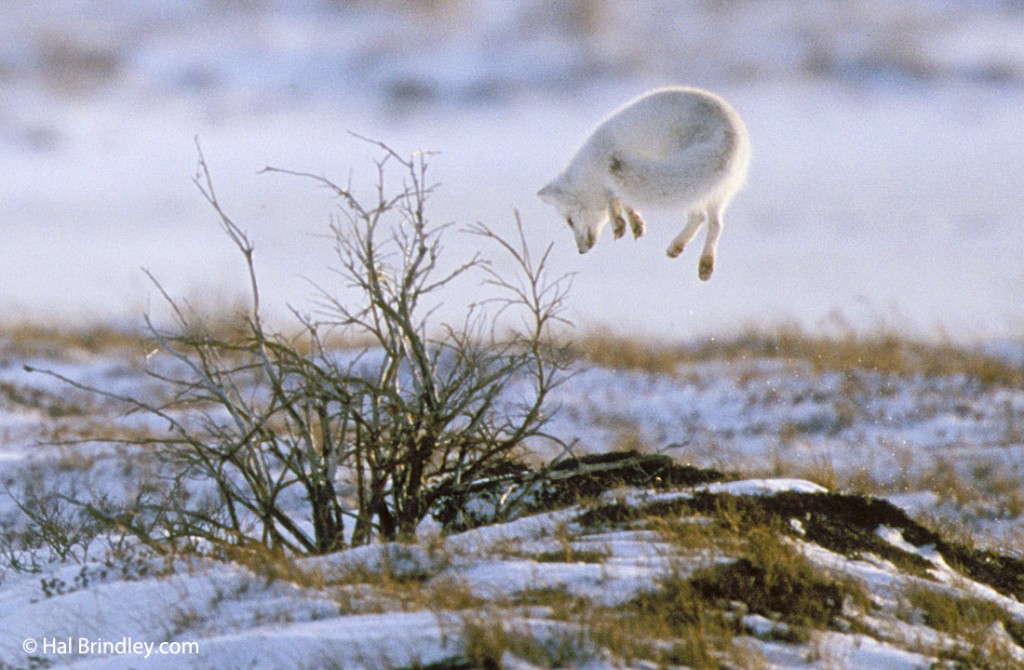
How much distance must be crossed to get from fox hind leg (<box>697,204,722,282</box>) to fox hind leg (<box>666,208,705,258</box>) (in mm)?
100

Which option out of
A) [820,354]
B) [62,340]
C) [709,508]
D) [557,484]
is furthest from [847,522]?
[62,340]

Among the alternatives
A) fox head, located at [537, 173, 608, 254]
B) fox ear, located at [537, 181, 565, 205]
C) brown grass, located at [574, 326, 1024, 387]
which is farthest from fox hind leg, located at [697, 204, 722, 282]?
brown grass, located at [574, 326, 1024, 387]

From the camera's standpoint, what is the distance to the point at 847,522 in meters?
5.66

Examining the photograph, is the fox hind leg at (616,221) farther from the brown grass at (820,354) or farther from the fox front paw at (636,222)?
the brown grass at (820,354)

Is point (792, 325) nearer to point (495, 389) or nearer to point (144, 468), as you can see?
point (144, 468)

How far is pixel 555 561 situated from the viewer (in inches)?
187

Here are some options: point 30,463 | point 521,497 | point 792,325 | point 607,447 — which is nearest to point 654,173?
point 521,497

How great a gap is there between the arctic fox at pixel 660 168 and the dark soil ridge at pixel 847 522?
153cm

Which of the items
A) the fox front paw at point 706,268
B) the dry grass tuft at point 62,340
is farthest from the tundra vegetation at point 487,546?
the dry grass tuft at point 62,340

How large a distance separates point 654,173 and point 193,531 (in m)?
2.77

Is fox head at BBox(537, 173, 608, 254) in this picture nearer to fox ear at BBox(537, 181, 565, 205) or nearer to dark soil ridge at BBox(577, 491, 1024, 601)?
fox ear at BBox(537, 181, 565, 205)

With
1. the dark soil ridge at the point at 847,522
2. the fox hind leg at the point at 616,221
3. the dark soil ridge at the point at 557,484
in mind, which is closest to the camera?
the dark soil ridge at the point at 847,522

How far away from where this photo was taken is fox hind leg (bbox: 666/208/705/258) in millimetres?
7265

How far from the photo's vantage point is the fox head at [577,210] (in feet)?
24.9
